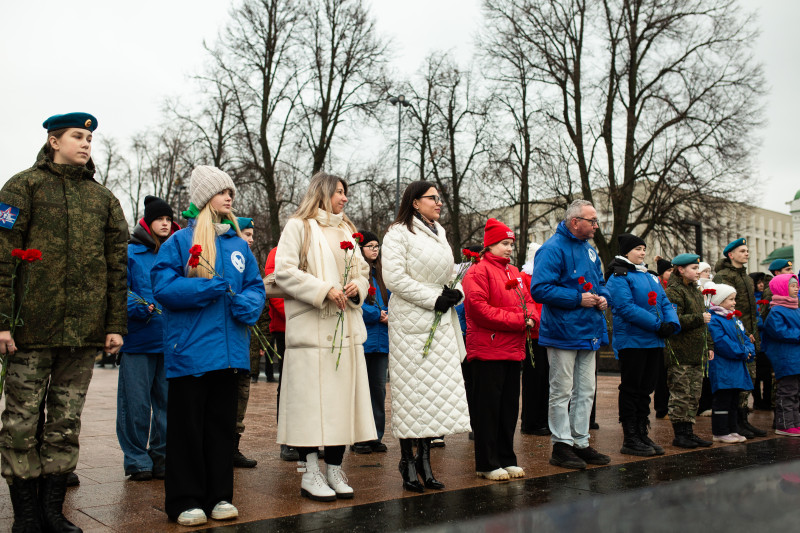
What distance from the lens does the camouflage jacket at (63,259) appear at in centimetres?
391

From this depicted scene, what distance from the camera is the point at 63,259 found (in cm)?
403

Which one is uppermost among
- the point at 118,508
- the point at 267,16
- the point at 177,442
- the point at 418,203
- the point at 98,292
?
the point at 267,16

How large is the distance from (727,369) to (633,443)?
1751 millimetres

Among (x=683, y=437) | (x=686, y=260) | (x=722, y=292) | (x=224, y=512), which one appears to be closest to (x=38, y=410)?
(x=224, y=512)

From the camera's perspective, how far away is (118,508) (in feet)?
14.9

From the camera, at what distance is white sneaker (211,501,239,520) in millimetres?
4234

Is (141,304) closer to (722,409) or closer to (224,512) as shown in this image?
(224,512)

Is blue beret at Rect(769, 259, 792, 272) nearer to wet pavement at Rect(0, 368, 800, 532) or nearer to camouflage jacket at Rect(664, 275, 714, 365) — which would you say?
camouflage jacket at Rect(664, 275, 714, 365)

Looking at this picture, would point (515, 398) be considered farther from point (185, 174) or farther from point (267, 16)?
point (185, 174)

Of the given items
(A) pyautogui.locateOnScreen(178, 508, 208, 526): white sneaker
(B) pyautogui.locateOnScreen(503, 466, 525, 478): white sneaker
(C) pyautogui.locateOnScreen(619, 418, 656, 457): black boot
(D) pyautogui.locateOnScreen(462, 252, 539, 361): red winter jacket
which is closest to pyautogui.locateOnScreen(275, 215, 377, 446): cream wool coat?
(A) pyautogui.locateOnScreen(178, 508, 208, 526): white sneaker

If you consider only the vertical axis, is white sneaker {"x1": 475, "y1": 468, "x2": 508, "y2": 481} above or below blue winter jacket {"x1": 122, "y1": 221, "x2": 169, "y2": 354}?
below

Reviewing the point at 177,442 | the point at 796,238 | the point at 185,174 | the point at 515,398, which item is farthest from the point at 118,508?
the point at 796,238

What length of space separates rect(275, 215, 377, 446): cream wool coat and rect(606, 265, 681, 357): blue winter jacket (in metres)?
2.96

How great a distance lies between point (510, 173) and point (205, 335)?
24.5 metres
